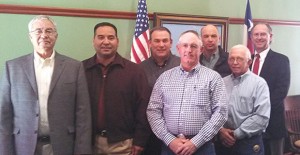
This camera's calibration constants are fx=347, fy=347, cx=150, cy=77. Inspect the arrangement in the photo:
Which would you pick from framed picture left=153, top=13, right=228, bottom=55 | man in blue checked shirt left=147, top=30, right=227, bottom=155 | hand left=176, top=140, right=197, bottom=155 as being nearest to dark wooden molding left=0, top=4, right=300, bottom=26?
framed picture left=153, top=13, right=228, bottom=55

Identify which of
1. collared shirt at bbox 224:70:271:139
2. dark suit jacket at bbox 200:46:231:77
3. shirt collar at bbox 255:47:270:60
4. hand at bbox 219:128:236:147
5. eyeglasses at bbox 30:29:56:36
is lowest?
hand at bbox 219:128:236:147

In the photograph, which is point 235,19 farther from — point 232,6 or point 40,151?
point 40,151

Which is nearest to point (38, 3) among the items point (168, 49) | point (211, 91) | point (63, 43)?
point (63, 43)

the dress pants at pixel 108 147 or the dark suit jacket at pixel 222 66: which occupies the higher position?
the dark suit jacket at pixel 222 66

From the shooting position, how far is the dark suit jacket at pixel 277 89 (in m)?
2.82

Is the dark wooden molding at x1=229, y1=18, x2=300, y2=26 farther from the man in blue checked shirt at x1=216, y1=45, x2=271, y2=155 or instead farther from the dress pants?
the dress pants

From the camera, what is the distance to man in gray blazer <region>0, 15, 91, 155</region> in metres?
2.01

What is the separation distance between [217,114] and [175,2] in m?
1.82

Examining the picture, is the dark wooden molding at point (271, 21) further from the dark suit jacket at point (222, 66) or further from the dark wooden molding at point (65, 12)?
the dark suit jacket at point (222, 66)

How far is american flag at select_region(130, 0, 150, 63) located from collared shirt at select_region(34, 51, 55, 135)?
51.0 inches

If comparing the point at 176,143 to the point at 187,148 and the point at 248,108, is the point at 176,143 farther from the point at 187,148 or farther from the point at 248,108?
the point at 248,108

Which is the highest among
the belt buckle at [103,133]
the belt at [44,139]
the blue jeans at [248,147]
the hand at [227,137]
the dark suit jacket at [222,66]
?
the dark suit jacket at [222,66]

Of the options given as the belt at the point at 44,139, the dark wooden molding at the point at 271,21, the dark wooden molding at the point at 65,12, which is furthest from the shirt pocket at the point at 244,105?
the dark wooden molding at the point at 271,21

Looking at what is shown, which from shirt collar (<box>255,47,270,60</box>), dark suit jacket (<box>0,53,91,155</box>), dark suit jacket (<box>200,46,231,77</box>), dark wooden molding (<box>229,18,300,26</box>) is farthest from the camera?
dark wooden molding (<box>229,18,300,26</box>)
